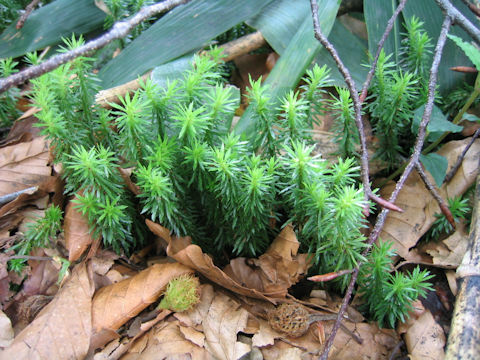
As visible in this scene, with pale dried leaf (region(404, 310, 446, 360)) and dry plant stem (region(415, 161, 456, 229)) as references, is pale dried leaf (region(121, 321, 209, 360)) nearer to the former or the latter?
pale dried leaf (region(404, 310, 446, 360))

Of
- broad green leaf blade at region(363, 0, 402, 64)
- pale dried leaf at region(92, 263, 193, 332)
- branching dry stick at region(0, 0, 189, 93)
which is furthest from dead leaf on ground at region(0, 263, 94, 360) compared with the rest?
broad green leaf blade at region(363, 0, 402, 64)

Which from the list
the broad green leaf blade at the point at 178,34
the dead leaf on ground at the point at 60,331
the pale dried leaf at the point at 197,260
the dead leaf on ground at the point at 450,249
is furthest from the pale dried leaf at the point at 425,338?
the broad green leaf blade at the point at 178,34

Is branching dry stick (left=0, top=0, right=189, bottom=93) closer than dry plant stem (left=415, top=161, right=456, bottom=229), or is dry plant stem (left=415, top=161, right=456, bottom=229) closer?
branching dry stick (left=0, top=0, right=189, bottom=93)

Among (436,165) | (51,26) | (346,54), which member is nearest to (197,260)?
(436,165)

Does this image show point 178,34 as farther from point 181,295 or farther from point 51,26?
point 181,295

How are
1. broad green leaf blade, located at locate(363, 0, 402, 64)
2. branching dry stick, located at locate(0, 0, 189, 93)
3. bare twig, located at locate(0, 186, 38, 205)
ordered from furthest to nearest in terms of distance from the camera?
1. broad green leaf blade, located at locate(363, 0, 402, 64)
2. bare twig, located at locate(0, 186, 38, 205)
3. branching dry stick, located at locate(0, 0, 189, 93)

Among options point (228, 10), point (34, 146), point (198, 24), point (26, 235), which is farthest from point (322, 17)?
point (26, 235)
